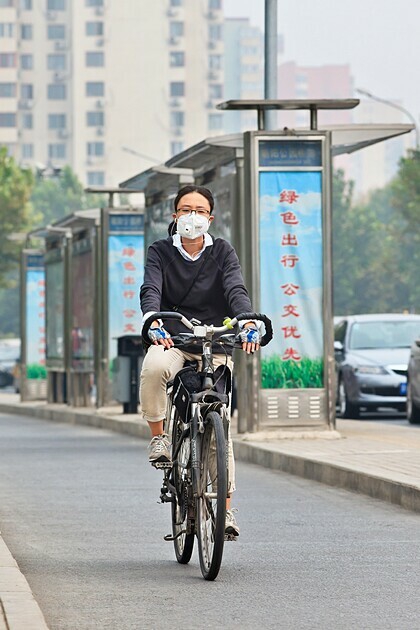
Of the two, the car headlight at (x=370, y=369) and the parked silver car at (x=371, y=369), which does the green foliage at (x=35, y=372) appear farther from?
the car headlight at (x=370, y=369)

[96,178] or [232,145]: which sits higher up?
[96,178]

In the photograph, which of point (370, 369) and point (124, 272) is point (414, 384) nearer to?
point (370, 369)

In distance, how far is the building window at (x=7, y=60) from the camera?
16362 centimetres

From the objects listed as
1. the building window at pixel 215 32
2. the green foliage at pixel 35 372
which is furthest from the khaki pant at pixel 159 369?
the building window at pixel 215 32

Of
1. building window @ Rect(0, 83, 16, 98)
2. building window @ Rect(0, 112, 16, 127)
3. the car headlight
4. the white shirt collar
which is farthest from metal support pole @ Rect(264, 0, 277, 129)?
building window @ Rect(0, 83, 16, 98)

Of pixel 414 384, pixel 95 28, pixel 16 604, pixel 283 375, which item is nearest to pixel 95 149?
pixel 95 28

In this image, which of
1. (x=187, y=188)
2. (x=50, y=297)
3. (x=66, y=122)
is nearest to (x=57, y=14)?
(x=66, y=122)

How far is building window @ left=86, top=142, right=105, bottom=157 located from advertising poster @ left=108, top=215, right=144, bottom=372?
446 ft

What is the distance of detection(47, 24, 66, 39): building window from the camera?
6526 inches

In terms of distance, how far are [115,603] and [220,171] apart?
13.1 meters

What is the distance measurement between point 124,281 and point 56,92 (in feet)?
460

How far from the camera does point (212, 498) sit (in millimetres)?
8250

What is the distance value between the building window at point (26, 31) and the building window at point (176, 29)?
12.7 m

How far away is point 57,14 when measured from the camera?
545 ft
